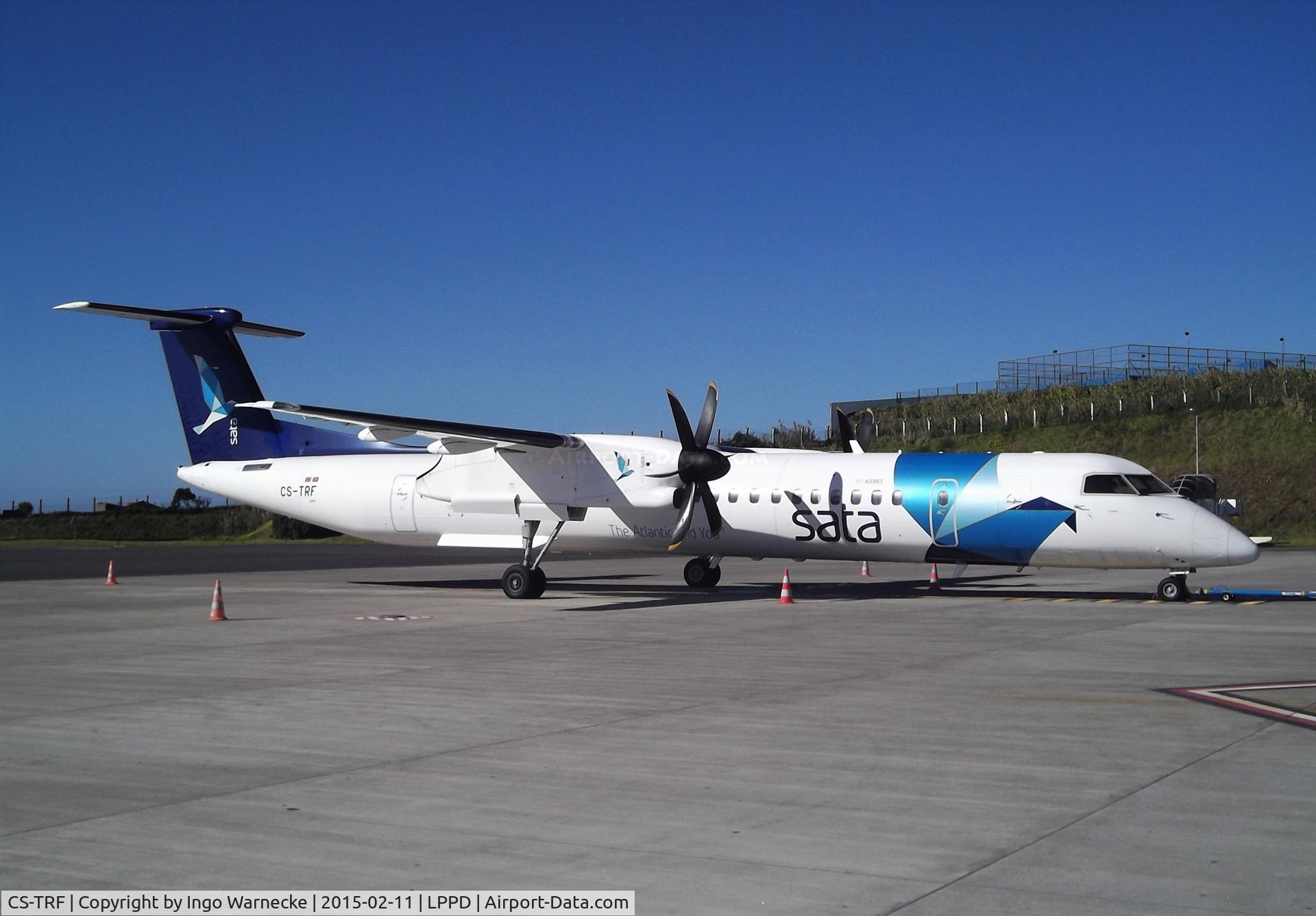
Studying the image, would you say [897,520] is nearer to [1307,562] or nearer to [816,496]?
[816,496]

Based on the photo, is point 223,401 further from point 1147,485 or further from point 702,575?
point 1147,485

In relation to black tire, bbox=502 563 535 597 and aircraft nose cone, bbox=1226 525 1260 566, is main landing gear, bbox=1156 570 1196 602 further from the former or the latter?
black tire, bbox=502 563 535 597

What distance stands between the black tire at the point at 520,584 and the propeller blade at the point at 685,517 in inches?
116

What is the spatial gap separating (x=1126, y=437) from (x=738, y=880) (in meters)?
60.9

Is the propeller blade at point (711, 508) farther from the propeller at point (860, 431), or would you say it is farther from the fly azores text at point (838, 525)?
the propeller at point (860, 431)

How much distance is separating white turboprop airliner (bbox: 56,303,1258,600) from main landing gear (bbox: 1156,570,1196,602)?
37 mm

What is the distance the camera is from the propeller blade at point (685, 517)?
21578 mm

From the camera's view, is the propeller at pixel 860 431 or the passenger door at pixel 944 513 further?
the propeller at pixel 860 431

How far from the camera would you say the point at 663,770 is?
7938 mm

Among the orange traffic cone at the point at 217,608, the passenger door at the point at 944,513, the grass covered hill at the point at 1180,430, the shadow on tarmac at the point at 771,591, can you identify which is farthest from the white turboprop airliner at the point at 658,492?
the grass covered hill at the point at 1180,430

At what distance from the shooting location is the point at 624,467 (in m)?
23.0

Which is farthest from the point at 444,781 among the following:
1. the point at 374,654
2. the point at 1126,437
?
the point at 1126,437

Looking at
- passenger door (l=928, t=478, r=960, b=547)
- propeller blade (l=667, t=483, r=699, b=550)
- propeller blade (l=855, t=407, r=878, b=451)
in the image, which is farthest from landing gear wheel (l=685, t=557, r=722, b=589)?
passenger door (l=928, t=478, r=960, b=547)

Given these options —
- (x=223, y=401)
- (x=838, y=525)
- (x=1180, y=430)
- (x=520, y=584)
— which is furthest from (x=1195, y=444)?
(x=223, y=401)
